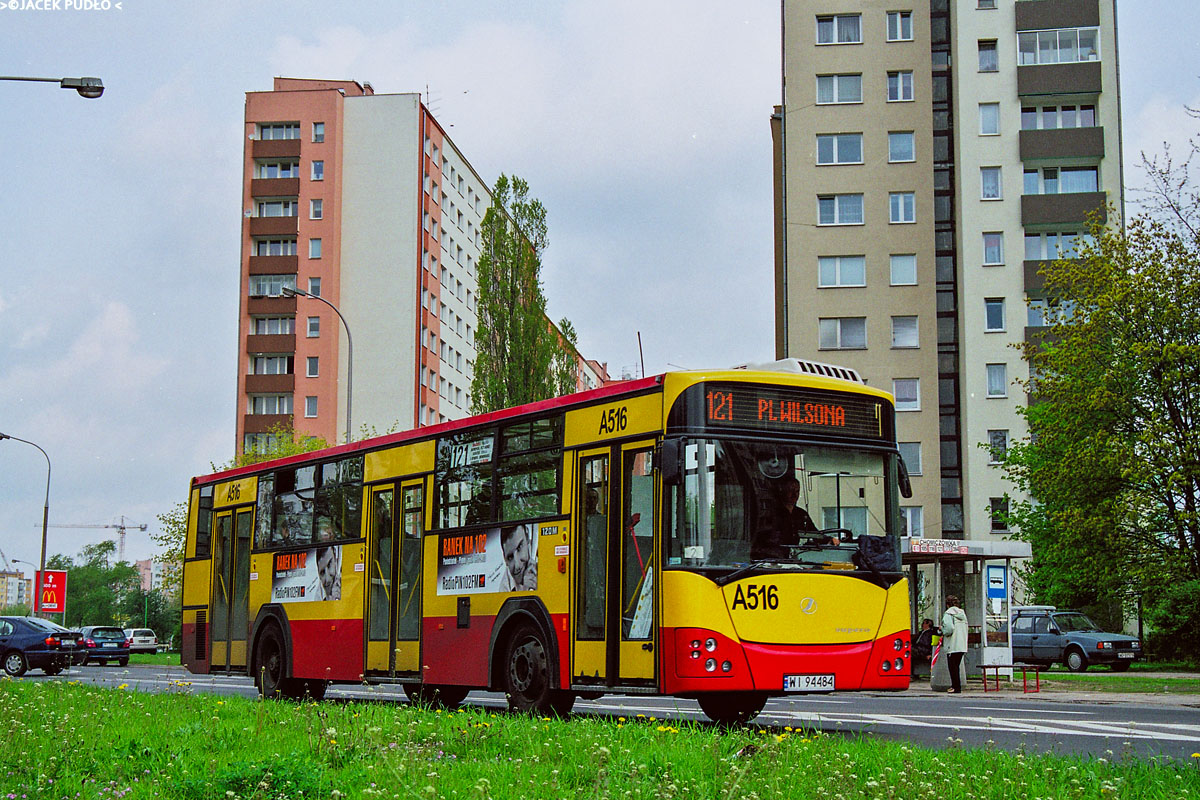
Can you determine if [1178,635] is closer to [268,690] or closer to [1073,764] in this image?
[268,690]

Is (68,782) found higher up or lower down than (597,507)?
lower down

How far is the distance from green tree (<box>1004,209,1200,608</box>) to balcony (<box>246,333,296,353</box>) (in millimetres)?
47882

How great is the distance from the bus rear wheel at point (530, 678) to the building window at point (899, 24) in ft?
165

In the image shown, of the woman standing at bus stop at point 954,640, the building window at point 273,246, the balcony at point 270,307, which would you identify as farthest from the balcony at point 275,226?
the woman standing at bus stop at point 954,640

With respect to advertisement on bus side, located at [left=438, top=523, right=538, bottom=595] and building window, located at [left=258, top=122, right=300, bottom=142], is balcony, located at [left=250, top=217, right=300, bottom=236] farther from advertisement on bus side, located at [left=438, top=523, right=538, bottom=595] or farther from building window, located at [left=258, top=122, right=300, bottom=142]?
advertisement on bus side, located at [left=438, top=523, right=538, bottom=595]

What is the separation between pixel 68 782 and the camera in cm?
766

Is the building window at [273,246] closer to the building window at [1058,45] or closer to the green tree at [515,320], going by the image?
the green tree at [515,320]

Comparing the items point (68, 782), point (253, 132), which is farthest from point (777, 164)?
point (68, 782)

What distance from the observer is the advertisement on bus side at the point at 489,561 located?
14.0 meters

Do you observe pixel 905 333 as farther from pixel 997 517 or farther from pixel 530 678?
pixel 530 678

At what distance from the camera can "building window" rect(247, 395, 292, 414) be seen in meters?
77.0

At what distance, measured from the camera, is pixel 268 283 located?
7825 centimetres

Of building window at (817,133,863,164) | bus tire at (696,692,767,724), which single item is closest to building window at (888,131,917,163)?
building window at (817,133,863,164)

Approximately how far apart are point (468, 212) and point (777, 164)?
1139 inches
